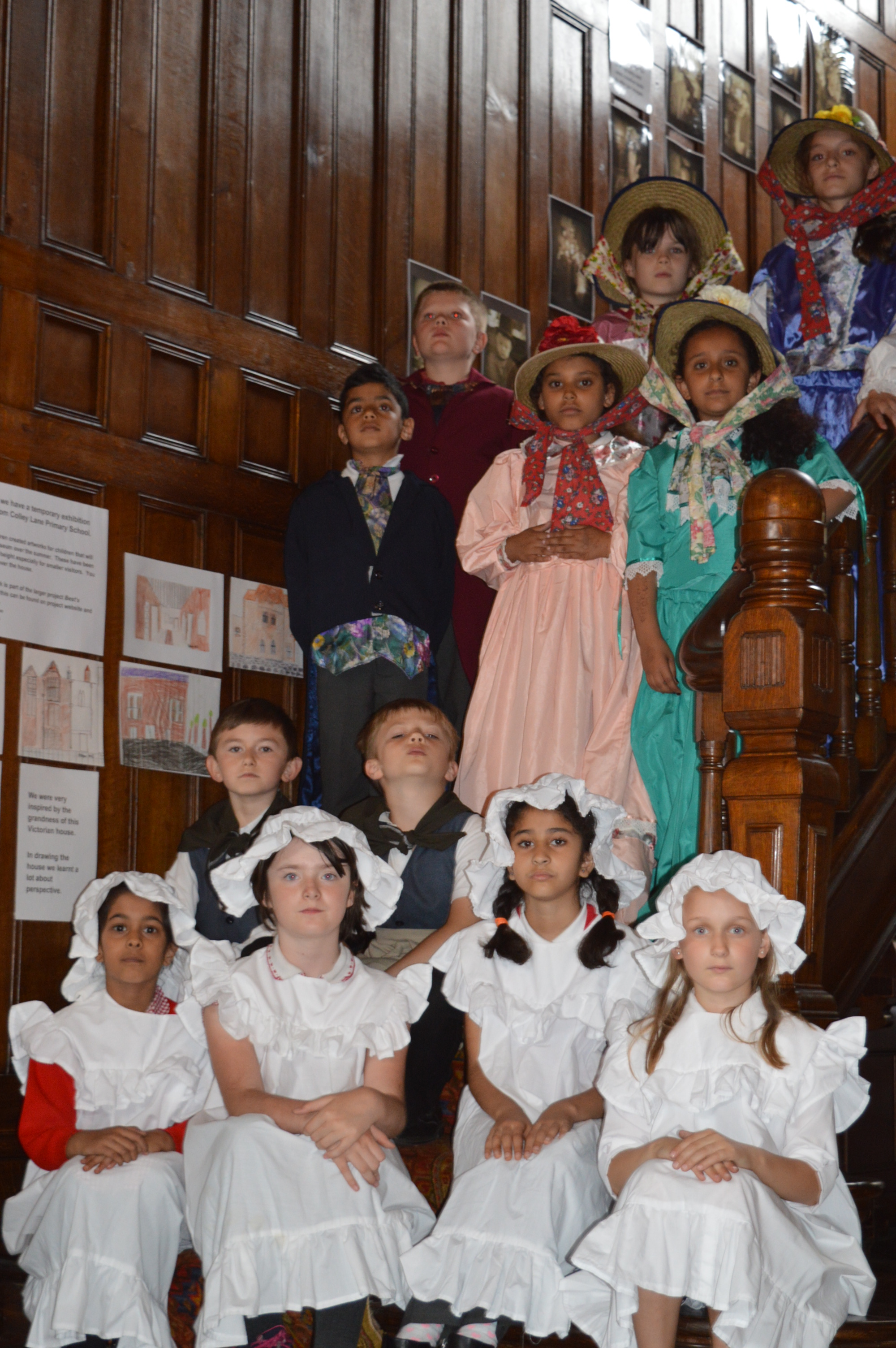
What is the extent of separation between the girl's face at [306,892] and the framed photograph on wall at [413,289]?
7.80ft

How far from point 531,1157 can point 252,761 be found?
1.34 meters

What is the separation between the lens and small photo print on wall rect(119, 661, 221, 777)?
4.02m

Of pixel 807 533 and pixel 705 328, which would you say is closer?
pixel 807 533

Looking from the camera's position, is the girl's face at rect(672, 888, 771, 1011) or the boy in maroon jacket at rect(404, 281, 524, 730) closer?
the girl's face at rect(672, 888, 771, 1011)

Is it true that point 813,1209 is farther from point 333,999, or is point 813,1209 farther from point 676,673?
point 676,673

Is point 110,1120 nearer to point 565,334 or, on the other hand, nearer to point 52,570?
point 52,570

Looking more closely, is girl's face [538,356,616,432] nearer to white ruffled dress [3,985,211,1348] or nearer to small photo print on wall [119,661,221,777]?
small photo print on wall [119,661,221,777]

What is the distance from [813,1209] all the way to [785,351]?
2628 mm

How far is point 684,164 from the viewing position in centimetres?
611

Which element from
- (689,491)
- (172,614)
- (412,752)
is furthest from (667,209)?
(412,752)

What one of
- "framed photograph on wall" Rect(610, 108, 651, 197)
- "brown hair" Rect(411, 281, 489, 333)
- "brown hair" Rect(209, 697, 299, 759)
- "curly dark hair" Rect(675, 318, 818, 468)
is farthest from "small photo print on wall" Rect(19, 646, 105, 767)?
"framed photograph on wall" Rect(610, 108, 651, 197)

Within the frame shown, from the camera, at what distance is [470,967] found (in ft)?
9.59

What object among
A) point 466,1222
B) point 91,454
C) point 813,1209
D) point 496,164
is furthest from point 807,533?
point 496,164

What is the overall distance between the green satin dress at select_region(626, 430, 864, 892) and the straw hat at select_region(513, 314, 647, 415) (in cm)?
41
